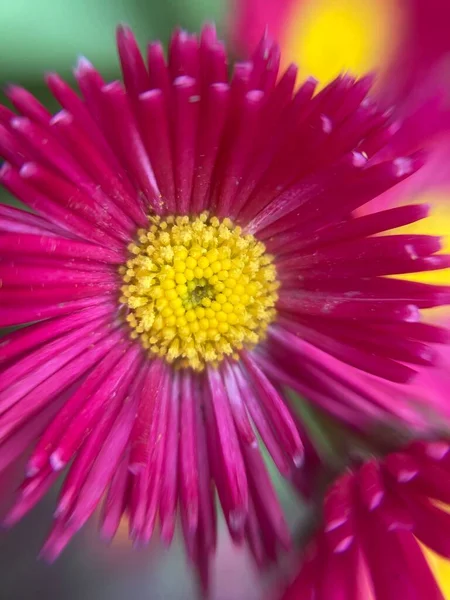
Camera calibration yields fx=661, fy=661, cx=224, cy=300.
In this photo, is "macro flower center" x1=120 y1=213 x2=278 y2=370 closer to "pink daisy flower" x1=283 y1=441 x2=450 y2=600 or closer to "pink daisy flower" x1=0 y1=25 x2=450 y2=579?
"pink daisy flower" x1=0 y1=25 x2=450 y2=579

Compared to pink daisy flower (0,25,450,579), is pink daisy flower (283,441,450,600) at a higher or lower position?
lower

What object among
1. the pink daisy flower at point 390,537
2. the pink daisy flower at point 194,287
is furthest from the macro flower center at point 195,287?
the pink daisy flower at point 390,537

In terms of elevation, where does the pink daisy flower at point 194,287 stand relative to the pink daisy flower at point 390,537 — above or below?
above

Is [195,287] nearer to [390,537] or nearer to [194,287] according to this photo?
[194,287]

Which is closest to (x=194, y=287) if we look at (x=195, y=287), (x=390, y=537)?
(x=195, y=287)

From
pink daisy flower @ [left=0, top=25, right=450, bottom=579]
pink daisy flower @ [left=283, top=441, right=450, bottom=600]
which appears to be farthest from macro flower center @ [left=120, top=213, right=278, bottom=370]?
pink daisy flower @ [left=283, top=441, right=450, bottom=600]

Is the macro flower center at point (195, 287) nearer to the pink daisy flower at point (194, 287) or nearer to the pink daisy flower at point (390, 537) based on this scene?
the pink daisy flower at point (194, 287)

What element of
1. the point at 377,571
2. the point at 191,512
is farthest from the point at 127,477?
the point at 377,571
